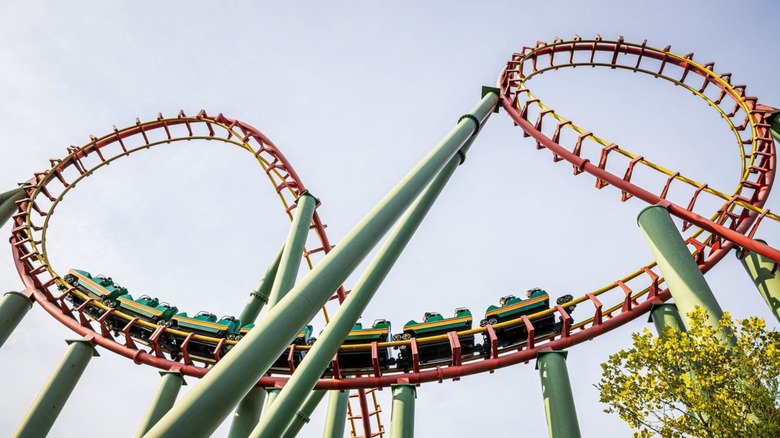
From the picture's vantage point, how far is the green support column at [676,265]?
662 centimetres

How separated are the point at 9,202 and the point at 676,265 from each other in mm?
14166

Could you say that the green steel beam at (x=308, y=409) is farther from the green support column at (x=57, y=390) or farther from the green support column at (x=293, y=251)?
the green support column at (x=57, y=390)

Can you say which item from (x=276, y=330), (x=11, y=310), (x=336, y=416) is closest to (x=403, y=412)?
(x=336, y=416)

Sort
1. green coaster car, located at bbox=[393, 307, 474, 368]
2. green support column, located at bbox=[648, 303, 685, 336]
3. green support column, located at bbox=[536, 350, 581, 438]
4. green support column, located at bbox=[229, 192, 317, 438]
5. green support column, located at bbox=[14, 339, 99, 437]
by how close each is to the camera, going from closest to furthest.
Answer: green support column, located at bbox=[536, 350, 581, 438]
green support column, located at bbox=[648, 303, 685, 336]
green support column, located at bbox=[14, 339, 99, 437]
green support column, located at bbox=[229, 192, 317, 438]
green coaster car, located at bbox=[393, 307, 474, 368]

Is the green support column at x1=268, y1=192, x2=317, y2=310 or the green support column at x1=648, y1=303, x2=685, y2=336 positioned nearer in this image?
the green support column at x1=648, y1=303, x2=685, y2=336

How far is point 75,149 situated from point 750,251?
14971 millimetres

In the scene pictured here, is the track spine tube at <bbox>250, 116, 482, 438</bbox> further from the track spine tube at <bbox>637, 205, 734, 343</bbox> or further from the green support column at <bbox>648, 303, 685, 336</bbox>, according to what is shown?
the green support column at <bbox>648, 303, 685, 336</bbox>

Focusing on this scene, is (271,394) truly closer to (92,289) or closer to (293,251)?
(293,251)

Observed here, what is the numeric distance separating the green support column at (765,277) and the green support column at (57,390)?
36.1 feet

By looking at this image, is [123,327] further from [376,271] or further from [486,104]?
[486,104]

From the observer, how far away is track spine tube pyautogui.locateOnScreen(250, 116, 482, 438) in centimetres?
627

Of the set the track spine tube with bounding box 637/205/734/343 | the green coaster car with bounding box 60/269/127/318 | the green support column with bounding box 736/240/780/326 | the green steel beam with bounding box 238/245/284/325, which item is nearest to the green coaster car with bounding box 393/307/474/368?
the track spine tube with bounding box 637/205/734/343

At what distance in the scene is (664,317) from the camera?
7.88m

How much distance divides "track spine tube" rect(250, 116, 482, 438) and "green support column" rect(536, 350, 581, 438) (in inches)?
104
